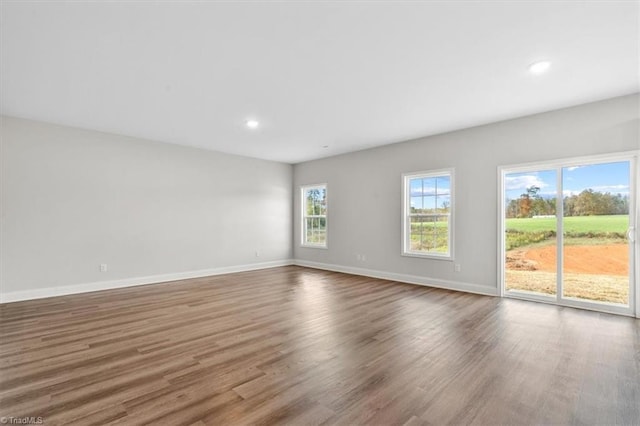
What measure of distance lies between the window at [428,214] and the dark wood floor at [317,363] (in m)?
1.42

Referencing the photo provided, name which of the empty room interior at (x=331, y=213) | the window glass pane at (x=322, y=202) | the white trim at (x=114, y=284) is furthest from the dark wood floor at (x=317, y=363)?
the window glass pane at (x=322, y=202)

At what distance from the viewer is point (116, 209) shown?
5.36 m

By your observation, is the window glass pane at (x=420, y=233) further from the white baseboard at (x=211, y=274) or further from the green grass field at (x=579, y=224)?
the green grass field at (x=579, y=224)

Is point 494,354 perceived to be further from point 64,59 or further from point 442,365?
point 64,59

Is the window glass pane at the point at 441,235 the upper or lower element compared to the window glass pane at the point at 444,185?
lower

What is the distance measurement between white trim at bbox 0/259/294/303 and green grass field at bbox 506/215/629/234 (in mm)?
5461

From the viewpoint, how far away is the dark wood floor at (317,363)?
1.87 meters

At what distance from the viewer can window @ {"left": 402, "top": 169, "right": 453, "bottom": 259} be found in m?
5.33

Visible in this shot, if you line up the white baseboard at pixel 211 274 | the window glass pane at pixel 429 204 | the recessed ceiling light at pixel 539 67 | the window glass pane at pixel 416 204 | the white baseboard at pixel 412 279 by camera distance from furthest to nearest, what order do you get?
the window glass pane at pixel 416 204
the window glass pane at pixel 429 204
the white baseboard at pixel 412 279
the white baseboard at pixel 211 274
the recessed ceiling light at pixel 539 67

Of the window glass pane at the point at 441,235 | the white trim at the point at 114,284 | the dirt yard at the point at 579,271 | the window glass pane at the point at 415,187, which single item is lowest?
the white trim at the point at 114,284

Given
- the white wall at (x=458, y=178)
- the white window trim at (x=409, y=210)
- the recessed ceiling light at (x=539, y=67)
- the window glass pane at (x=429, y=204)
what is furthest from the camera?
the window glass pane at (x=429, y=204)

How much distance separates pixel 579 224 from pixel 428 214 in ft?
7.10

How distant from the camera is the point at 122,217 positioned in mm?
5418

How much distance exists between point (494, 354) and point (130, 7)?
4.05 metres
